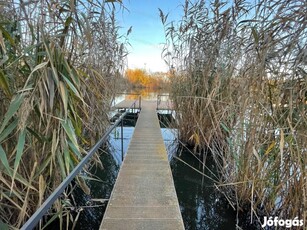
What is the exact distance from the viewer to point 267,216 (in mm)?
2137

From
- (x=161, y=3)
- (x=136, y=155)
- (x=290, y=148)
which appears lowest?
(x=136, y=155)

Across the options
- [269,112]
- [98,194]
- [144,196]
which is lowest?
[98,194]

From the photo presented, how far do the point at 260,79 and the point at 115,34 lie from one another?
123 inches

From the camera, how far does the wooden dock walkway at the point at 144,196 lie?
66.4 inches

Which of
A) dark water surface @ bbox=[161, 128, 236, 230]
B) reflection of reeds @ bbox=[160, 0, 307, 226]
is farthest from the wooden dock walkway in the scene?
reflection of reeds @ bbox=[160, 0, 307, 226]

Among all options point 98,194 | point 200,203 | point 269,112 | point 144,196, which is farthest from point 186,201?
point 269,112

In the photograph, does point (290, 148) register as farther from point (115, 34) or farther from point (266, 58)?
point (115, 34)

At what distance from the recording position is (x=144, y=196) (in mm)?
2080

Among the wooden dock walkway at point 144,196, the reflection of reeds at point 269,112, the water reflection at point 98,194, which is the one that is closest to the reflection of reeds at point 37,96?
the wooden dock walkway at point 144,196

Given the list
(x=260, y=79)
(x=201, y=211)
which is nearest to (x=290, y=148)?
(x=260, y=79)

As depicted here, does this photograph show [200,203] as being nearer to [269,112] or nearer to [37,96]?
[269,112]

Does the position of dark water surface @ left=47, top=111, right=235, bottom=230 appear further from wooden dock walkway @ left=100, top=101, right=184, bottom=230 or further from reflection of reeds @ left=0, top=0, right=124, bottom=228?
→ reflection of reeds @ left=0, top=0, right=124, bottom=228

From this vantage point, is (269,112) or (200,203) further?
(200,203)

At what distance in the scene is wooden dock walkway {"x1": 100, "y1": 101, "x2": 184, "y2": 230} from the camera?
5.53ft
